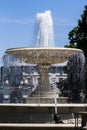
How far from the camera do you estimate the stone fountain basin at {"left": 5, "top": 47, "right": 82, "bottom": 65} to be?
80.2 ft

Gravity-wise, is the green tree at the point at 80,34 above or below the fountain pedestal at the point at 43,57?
above

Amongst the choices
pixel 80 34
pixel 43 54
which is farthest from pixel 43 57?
pixel 80 34

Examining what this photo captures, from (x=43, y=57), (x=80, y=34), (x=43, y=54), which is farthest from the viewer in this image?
Result: (x=80, y=34)

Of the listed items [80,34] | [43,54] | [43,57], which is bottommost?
[43,57]

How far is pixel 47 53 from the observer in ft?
80.8

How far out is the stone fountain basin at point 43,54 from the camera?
24438 millimetres

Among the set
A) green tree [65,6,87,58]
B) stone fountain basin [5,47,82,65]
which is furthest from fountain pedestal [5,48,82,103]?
green tree [65,6,87,58]

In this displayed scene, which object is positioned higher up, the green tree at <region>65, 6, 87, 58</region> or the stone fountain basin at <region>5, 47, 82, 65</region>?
the green tree at <region>65, 6, 87, 58</region>

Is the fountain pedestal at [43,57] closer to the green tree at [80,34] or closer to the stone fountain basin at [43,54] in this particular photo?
the stone fountain basin at [43,54]

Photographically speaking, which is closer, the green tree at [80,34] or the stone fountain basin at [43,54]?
the stone fountain basin at [43,54]

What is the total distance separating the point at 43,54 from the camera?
24672 mm

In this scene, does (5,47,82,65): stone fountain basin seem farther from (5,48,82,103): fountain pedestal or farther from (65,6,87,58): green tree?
(65,6,87,58): green tree

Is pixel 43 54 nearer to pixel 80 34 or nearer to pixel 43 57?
pixel 43 57

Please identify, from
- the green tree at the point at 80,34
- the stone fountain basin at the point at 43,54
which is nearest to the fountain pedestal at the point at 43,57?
the stone fountain basin at the point at 43,54
